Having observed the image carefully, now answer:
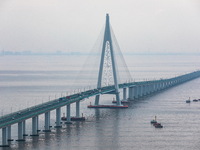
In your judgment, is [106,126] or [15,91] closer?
[106,126]

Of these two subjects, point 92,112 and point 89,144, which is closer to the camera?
point 89,144

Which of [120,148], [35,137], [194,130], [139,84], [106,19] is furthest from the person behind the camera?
[139,84]

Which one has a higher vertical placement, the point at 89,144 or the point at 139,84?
the point at 139,84

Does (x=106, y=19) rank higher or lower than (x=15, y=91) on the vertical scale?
higher

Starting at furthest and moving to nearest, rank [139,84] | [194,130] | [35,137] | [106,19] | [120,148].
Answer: [139,84] → [106,19] → [194,130] → [35,137] → [120,148]

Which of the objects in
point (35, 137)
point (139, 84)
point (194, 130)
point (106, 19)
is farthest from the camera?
point (139, 84)

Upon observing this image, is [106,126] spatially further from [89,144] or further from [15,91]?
[15,91]

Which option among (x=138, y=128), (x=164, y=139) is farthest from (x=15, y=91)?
(x=164, y=139)

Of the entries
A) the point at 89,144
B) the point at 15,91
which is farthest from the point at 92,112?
the point at 15,91

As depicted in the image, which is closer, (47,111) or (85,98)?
(47,111)

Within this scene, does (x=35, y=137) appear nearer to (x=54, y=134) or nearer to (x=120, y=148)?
(x=54, y=134)

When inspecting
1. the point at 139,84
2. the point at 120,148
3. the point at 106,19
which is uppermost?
the point at 106,19
